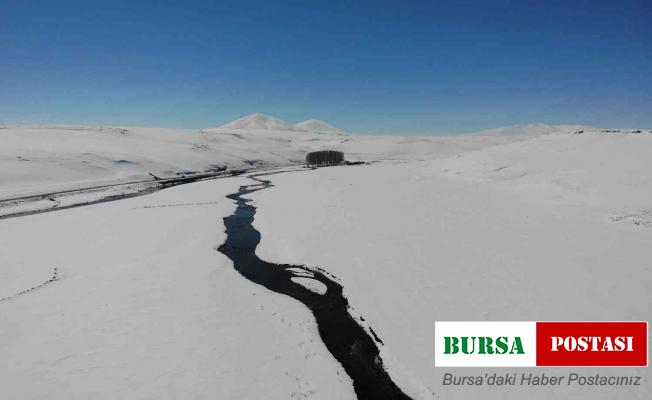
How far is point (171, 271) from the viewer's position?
11102 millimetres

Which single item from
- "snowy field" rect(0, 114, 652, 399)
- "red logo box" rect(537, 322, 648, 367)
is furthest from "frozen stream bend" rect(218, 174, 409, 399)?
"red logo box" rect(537, 322, 648, 367)

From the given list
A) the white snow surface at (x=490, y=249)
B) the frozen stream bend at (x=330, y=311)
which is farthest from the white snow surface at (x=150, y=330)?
the white snow surface at (x=490, y=249)

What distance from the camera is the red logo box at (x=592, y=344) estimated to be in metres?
6.29

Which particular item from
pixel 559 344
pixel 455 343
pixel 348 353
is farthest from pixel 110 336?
pixel 559 344

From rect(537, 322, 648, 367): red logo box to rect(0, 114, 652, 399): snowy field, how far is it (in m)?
0.29

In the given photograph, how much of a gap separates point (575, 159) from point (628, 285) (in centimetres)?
1702

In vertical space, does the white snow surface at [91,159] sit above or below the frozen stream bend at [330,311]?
above

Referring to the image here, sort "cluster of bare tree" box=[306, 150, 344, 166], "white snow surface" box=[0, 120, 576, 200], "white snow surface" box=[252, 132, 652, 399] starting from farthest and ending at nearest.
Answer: "cluster of bare tree" box=[306, 150, 344, 166], "white snow surface" box=[0, 120, 576, 200], "white snow surface" box=[252, 132, 652, 399]

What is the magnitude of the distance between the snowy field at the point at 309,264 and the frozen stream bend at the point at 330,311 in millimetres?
232

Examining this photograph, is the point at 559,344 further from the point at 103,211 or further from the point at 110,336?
the point at 103,211

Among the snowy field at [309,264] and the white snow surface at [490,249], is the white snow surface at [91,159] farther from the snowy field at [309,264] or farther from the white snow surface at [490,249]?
the white snow surface at [490,249]

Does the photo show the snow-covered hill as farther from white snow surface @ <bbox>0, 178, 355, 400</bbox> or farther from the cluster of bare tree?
white snow surface @ <bbox>0, 178, 355, 400</bbox>

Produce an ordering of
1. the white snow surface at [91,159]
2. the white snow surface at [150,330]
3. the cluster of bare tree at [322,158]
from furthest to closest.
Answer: the cluster of bare tree at [322,158], the white snow surface at [91,159], the white snow surface at [150,330]

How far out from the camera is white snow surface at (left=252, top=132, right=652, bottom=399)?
24.4 feet
